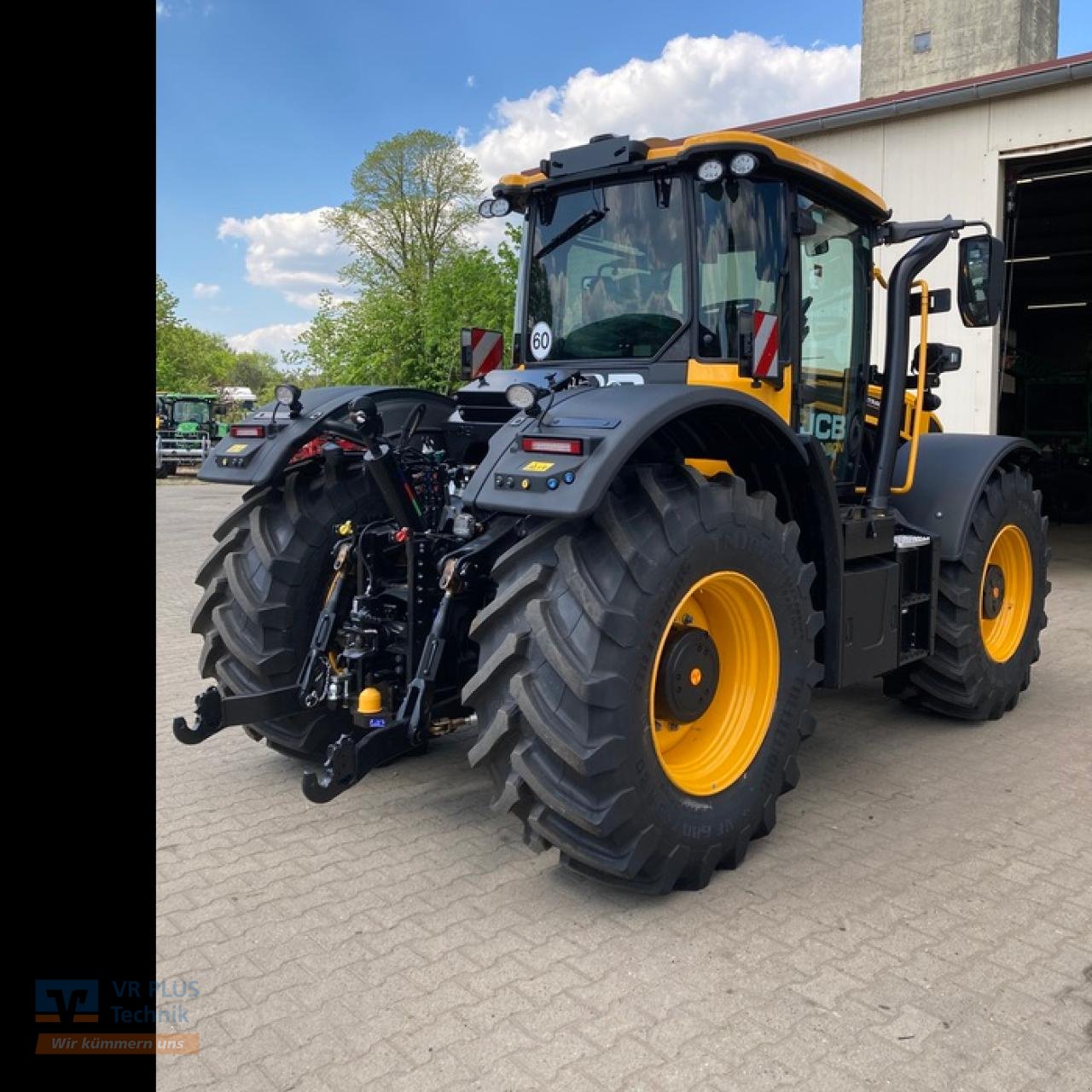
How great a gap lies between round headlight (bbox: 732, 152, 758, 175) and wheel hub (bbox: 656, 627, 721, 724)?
1672mm

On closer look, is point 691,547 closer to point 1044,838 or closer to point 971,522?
point 1044,838

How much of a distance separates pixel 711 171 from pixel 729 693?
1.92 m

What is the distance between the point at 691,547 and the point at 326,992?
5.52ft

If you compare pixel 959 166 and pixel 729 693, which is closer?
pixel 729 693

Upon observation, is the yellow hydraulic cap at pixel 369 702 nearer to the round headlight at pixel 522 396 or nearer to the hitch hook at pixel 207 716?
the hitch hook at pixel 207 716

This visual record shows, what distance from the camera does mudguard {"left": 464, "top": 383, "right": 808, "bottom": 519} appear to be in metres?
2.88

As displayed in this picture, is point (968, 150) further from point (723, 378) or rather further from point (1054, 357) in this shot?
point (1054, 357)

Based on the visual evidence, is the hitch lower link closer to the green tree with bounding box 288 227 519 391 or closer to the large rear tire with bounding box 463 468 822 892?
the large rear tire with bounding box 463 468 822 892

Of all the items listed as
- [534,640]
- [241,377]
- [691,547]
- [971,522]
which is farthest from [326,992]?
[241,377]

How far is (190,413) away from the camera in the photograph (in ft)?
102

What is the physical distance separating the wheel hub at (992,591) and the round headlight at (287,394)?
11.7 feet

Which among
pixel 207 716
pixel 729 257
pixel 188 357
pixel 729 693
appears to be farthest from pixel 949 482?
pixel 188 357

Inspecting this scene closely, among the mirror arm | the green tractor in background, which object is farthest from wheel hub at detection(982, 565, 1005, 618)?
the green tractor in background
